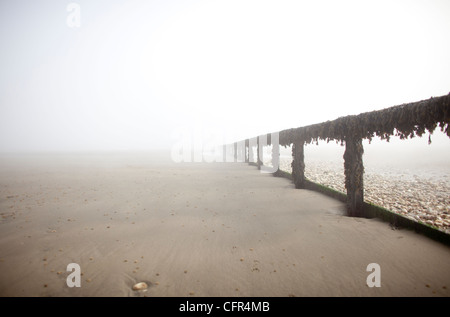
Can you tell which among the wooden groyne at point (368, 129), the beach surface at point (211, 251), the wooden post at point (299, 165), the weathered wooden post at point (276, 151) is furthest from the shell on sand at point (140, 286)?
the weathered wooden post at point (276, 151)

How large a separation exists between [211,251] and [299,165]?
978cm

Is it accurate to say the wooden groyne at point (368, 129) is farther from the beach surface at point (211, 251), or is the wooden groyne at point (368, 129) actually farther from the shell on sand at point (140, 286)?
the shell on sand at point (140, 286)

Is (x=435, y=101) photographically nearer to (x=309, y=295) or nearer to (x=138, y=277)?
(x=309, y=295)

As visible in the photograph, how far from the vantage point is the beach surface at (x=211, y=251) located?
160 inches

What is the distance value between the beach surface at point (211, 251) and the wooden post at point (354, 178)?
0.55m

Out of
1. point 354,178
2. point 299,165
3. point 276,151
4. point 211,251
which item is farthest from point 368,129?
point 276,151

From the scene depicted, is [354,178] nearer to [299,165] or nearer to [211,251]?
[299,165]

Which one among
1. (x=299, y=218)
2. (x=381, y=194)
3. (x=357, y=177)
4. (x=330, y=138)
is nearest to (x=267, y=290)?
(x=299, y=218)

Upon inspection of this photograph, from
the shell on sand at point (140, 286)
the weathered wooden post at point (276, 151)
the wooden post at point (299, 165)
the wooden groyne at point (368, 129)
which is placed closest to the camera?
the shell on sand at point (140, 286)

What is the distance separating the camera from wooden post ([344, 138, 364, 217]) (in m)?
8.06

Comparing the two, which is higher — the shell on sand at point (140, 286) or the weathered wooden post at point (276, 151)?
the weathered wooden post at point (276, 151)

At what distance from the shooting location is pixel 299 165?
44.9ft

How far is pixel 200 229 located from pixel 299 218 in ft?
11.7
